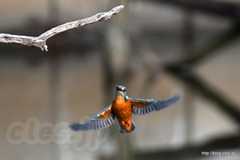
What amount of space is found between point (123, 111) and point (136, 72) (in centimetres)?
50

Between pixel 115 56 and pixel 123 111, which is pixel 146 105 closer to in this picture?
pixel 123 111

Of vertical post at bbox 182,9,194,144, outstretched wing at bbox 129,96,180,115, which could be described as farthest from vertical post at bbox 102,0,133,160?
outstretched wing at bbox 129,96,180,115

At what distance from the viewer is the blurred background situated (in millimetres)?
656

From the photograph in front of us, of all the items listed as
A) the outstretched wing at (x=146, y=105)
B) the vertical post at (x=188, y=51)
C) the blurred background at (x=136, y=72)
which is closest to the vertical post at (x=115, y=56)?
the blurred background at (x=136, y=72)

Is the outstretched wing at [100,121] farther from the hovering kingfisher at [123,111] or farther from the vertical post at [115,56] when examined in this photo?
the vertical post at [115,56]

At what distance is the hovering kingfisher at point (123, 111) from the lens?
0.30 metres

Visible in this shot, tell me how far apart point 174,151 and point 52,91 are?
0.71ft

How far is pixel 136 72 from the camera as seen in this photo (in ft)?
2.61

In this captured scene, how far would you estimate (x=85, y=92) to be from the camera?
78 cm

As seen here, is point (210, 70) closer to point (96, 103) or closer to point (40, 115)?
point (96, 103)

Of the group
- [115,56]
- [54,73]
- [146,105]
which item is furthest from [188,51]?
[146,105]

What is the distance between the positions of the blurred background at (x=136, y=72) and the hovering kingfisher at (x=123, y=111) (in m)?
0.24

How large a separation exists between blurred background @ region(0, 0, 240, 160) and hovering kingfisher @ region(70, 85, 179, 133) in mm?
240

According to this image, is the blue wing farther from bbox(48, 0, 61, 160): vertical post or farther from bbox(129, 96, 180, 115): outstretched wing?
bbox(48, 0, 61, 160): vertical post
